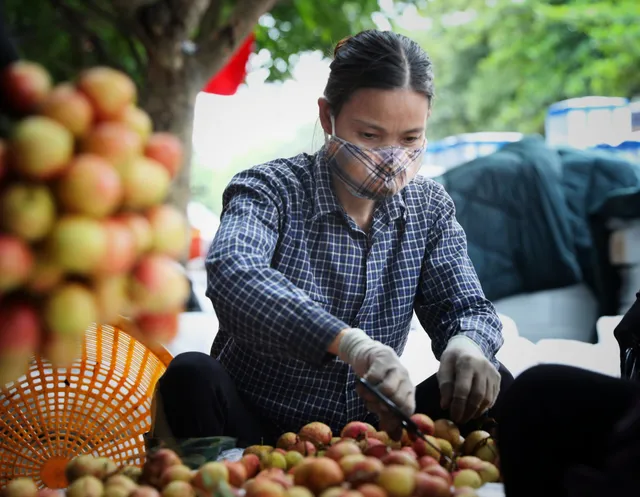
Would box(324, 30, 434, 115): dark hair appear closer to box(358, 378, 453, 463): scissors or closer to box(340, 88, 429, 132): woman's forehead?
box(340, 88, 429, 132): woman's forehead

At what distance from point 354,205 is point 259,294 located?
409 mm

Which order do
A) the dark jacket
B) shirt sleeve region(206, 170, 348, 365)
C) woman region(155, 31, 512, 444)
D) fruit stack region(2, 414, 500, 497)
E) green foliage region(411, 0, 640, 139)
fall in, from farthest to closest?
green foliage region(411, 0, 640, 139) → woman region(155, 31, 512, 444) → shirt sleeve region(206, 170, 348, 365) → fruit stack region(2, 414, 500, 497) → the dark jacket

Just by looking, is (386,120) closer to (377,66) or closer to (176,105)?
(377,66)

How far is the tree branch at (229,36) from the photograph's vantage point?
3.22 feet

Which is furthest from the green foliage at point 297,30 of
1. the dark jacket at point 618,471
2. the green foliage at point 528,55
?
the green foliage at point 528,55

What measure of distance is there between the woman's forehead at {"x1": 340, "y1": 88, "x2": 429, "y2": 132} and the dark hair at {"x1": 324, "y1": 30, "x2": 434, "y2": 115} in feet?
0.06

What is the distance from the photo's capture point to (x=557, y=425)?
3.29ft

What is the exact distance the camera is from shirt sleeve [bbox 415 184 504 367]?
153 centimetres

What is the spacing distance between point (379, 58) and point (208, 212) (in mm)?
531

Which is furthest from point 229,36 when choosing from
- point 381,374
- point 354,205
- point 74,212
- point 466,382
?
point 466,382

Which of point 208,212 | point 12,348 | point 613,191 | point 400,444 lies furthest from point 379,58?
point 613,191

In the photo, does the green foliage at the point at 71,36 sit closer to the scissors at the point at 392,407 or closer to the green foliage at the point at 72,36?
the green foliage at the point at 72,36

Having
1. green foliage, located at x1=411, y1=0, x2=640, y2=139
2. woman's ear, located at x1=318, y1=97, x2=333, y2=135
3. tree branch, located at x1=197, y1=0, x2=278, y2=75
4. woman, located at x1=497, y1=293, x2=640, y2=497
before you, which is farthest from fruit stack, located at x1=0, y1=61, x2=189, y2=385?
green foliage, located at x1=411, y1=0, x2=640, y2=139

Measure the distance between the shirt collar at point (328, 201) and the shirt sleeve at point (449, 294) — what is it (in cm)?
11
